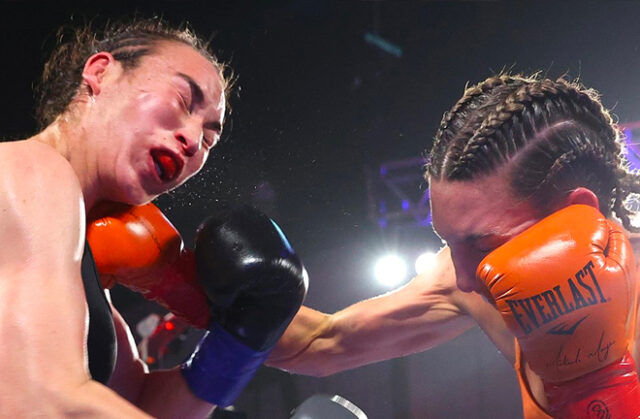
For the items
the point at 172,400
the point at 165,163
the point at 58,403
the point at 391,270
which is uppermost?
the point at 391,270

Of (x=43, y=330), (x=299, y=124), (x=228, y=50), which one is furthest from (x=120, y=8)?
(x=43, y=330)

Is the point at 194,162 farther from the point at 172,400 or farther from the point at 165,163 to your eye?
the point at 172,400

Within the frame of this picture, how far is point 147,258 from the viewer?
5.64 ft

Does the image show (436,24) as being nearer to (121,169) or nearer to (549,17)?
(549,17)

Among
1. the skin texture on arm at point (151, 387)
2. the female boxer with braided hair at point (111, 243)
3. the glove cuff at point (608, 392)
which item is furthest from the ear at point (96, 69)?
the glove cuff at point (608, 392)

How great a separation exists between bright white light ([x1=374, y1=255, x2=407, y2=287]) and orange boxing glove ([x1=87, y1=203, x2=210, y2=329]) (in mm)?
3969

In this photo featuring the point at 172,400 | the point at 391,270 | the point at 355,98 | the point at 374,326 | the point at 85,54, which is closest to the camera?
the point at 85,54

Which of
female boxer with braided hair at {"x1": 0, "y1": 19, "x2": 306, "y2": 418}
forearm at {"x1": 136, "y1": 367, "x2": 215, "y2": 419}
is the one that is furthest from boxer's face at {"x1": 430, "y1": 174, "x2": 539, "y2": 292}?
forearm at {"x1": 136, "y1": 367, "x2": 215, "y2": 419}

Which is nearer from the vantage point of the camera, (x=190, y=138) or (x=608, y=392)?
(x=608, y=392)

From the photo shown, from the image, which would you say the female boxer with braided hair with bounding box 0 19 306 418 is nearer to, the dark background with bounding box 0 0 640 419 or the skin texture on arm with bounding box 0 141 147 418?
the skin texture on arm with bounding box 0 141 147 418

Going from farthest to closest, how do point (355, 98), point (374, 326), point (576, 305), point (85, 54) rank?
1. point (355, 98)
2. point (374, 326)
3. point (85, 54)
4. point (576, 305)

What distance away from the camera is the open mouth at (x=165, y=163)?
1.55m

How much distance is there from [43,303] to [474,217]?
111 cm

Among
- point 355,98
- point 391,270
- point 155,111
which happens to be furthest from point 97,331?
point 391,270
